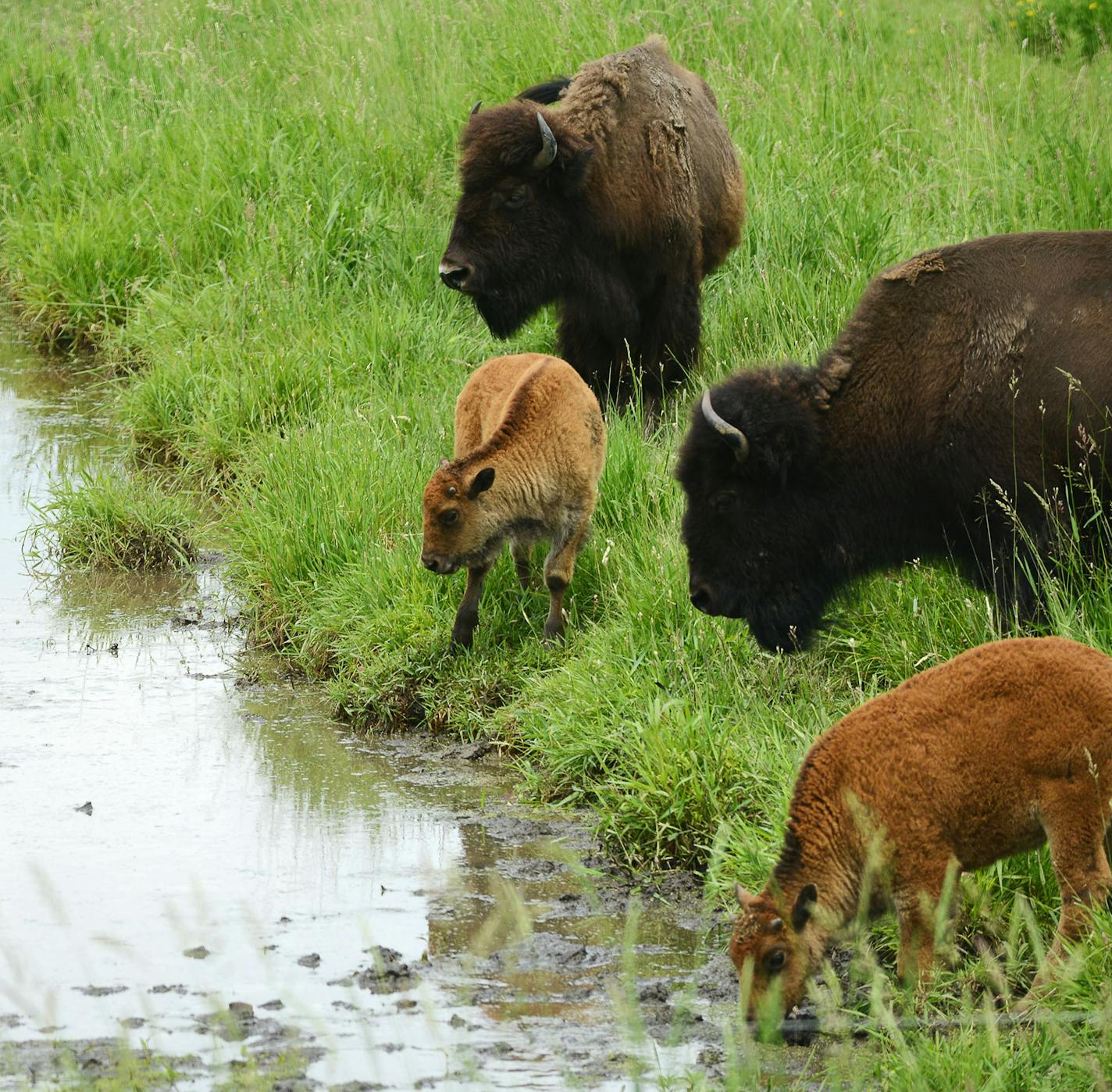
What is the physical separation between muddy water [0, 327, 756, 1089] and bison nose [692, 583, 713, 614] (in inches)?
35.3

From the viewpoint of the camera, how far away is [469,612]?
22.0 ft

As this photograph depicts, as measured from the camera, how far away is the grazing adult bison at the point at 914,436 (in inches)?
216

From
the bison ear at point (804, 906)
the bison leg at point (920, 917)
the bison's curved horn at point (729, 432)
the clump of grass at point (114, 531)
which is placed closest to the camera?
the bison ear at point (804, 906)

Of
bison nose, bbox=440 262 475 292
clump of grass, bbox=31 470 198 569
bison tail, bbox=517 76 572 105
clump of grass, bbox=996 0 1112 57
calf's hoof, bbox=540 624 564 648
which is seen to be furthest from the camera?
clump of grass, bbox=996 0 1112 57

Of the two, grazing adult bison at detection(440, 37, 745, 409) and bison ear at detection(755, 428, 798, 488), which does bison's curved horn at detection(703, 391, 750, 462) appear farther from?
grazing adult bison at detection(440, 37, 745, 409)

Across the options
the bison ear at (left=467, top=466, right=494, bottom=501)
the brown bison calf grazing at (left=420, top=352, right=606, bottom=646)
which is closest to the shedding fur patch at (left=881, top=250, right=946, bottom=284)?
the brown bison calf grazing at (left=420, top=352, right=606, bottom=646)

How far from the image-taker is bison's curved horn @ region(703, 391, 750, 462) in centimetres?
564

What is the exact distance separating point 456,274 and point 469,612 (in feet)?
7.28

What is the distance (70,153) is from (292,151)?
223 cm

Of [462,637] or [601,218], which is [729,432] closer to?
[462,637]

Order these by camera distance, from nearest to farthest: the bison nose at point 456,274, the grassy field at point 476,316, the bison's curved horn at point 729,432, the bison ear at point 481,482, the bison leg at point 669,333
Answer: the grassy field at point 476,316, the bison's curved horn at point 729,432, the bison ear at point 481,482, the bison nose at point 456,274, the bison leg at point 669,333

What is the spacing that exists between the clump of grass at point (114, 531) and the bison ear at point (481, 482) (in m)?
2.11

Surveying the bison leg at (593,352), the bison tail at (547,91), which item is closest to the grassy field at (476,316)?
the bison leg at (593,352)

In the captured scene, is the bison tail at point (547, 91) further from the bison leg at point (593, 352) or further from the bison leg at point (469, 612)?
the bison leg at point (469, 612)
